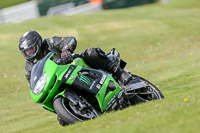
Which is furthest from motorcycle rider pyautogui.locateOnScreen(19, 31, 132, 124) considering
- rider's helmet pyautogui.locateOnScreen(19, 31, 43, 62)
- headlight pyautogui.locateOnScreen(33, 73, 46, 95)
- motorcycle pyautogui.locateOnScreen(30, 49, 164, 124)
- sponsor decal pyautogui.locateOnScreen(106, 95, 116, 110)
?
sponsor decal pyautogui.locateOnScreen(106, 95, 116, 110)

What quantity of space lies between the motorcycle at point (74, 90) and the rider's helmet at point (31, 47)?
0.30 metres

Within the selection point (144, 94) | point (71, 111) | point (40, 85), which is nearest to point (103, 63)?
point (144, 94)

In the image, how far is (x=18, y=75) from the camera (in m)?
18.4

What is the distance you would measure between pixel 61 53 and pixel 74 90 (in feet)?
2.30

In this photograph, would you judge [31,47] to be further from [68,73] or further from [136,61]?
[136,61]

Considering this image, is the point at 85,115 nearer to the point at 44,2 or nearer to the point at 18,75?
the point at 18,75

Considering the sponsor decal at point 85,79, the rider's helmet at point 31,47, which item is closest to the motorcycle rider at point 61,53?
the rider's helmet at point 31,47

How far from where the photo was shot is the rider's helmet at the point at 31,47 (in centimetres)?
708

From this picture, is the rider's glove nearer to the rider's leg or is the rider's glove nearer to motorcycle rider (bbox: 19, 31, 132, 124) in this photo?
motorcycle rider (bbox: 19, 31, 132, 124)

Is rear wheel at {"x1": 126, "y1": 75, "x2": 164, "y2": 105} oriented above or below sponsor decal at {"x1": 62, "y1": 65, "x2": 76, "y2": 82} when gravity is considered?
below

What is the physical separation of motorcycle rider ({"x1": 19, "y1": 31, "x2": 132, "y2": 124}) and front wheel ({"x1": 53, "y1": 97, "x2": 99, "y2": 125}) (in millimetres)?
697

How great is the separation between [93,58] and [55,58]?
2.74 ft

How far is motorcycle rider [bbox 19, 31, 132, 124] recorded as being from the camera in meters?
7.06

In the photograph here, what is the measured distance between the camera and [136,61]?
19406mm
